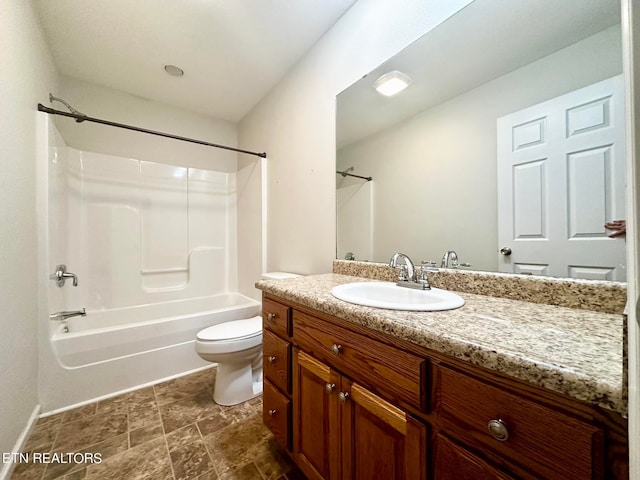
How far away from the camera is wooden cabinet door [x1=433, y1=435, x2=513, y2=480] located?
18.4 inches

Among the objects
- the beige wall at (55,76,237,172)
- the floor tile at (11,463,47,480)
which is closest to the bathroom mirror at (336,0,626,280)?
the floor tile at (11,463,47,480)

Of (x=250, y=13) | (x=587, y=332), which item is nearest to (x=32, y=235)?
(x=250, y=13)

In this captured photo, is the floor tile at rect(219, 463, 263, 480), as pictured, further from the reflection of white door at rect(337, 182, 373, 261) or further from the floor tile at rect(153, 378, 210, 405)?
the reflection of white door at rect(337, 182, 373, 261)

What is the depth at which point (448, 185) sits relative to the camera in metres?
1.08

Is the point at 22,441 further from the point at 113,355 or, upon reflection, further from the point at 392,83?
the point at 392,83

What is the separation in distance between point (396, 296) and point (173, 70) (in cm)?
246

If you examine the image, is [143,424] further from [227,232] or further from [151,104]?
[151,104]

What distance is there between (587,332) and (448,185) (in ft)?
2.30

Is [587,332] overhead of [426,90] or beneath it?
beneath

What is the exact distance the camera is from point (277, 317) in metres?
1.10

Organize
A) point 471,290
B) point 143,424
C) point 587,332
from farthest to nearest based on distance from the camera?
1. point 143,424
2. point 471,290
3. point 587,332

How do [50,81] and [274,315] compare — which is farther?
[50,81]

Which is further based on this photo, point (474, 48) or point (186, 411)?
point (186, 411)

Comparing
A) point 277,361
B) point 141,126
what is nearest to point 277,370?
point 277,361
